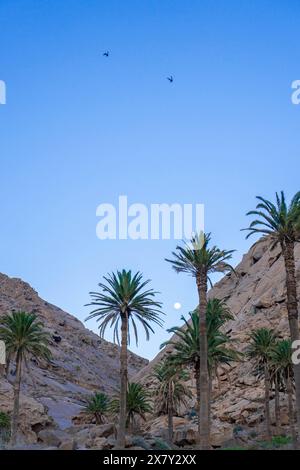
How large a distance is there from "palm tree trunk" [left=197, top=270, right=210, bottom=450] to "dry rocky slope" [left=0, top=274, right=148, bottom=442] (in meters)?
33.5

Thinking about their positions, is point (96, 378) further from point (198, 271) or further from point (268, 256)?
point (198, 271)

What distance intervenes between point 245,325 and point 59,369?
4806cm

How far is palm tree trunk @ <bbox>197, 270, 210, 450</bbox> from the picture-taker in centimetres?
2880

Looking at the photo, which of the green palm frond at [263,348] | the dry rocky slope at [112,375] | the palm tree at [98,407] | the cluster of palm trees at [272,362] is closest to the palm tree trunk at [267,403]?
the cluster of palm trees at [272,362]

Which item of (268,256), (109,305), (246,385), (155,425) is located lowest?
(155,425)

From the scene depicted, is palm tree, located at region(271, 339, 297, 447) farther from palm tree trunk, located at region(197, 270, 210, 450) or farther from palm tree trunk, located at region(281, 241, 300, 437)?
palm tree trunk, located at region(281, 241, 300, 437)

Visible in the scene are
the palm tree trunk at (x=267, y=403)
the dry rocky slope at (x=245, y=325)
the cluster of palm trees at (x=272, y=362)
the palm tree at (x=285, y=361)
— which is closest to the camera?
the palm tree at (x=285, y=361)

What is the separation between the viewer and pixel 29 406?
67.2m

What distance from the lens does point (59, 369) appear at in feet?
353

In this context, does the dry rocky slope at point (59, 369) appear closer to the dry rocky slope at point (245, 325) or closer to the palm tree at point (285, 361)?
the dry rocky slope at point (245, 325)

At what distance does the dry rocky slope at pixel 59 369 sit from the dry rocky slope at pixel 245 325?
1418 centimetres

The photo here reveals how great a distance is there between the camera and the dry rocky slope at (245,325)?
54934 millimetres
